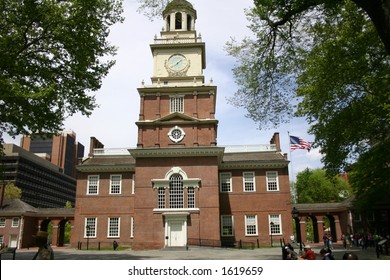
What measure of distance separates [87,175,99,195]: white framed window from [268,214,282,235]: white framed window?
742 inches

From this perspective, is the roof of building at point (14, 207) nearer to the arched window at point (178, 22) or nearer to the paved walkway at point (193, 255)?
the paved walkway at point (193, 255)

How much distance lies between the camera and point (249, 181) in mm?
36094

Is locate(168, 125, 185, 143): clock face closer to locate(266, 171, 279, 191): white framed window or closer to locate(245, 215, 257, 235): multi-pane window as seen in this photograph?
locate(266, 171, 279, 191): white framed window

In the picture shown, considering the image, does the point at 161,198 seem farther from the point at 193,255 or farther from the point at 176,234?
the point at 193,255

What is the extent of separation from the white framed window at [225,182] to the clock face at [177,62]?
1196 centimetres

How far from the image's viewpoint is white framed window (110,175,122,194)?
122 ft

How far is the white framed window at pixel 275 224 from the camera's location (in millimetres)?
34522

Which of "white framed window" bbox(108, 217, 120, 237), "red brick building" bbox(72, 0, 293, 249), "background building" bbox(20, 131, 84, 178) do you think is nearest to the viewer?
"red brick building" bbox(72, 0, 293, 249)

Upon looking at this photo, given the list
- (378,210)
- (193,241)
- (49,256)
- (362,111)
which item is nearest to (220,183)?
(193,241)

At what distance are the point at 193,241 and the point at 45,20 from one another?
21.7 meters

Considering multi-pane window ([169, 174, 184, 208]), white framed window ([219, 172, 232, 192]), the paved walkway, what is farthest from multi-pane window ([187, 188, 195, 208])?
white framed window ([219, 172, 232, 192])

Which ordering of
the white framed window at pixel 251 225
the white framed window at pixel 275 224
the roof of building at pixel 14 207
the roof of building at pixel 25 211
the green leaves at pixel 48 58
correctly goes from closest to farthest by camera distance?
the green leaves at pixel 48 58 → the white framed window at pixel 275 224 → the white framed window at pixel 251 225 → the roof of building at pixel 25 211 → the roof of building at pixel 14 207

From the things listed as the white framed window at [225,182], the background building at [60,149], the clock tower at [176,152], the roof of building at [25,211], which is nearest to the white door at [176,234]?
the clock tower at [176,152]

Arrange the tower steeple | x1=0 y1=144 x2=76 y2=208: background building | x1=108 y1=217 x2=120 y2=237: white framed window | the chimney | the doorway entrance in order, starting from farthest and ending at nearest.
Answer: x1=0 y1=144 x2=76 y2=208: background building → the chimney → the tower steeple → x1=108 y1=217 x2=120 y2=237: white framed window → the doorway entrance
